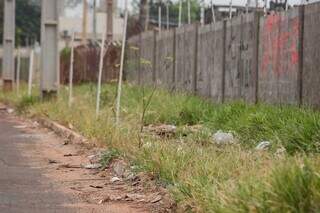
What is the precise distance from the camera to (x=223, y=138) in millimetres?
10539

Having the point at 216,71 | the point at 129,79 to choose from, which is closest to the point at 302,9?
the point at 216,71

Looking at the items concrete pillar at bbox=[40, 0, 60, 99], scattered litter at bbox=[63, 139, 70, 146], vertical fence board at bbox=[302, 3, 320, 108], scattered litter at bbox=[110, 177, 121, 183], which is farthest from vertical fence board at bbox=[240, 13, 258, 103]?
concrete pillar at bbox=[40, 0, 60, 99]

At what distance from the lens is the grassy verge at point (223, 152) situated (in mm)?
5531

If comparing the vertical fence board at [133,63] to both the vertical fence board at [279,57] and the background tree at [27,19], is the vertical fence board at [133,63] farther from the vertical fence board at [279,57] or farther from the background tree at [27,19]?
the background tree at [27,19]

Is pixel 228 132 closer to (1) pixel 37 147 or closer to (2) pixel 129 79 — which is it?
(1) pixel 37 147

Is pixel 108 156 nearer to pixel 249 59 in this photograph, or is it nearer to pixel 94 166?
pixel 94 166

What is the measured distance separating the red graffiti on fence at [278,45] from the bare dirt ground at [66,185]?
3555 mm

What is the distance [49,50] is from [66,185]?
44.0 feet

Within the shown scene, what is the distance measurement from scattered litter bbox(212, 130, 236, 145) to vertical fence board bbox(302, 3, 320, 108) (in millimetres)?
1474

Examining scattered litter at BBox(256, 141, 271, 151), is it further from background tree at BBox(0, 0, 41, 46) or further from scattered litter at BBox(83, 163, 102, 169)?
background tree at BBox(0, 0, 41, 46)

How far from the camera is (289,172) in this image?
5.60 meters

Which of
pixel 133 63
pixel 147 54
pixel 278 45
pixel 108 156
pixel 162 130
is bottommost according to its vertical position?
pixel 108 156

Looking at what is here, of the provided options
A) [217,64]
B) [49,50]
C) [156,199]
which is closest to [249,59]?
[217,64]

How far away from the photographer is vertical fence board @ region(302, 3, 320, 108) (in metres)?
11.4
